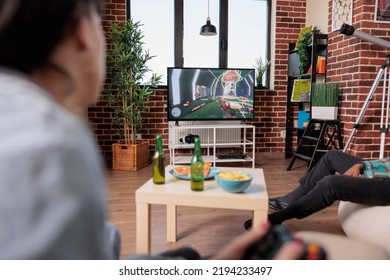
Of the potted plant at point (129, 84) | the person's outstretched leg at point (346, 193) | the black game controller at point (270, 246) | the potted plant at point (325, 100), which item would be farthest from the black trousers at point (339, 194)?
the potted plant at point (129, 84)

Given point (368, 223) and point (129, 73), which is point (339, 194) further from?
point (129, 73)

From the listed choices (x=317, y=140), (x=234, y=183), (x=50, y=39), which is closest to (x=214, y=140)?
(x=317, y=140)

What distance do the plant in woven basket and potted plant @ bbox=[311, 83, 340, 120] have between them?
186 centimetres

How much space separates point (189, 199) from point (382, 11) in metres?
3.00

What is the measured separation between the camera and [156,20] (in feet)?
15.2

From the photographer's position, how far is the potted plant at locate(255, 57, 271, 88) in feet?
15.6

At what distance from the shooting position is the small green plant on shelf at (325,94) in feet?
12.3

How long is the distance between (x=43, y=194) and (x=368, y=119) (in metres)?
3.70

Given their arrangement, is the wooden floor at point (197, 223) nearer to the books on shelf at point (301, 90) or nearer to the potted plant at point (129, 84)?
the potted plant at point (129, 84)

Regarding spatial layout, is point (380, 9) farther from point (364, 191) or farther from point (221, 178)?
point (221, 178)

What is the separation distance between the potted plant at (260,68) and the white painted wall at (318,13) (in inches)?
31.0

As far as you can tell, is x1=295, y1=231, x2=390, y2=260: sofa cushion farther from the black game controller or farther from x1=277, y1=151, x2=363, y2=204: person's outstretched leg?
x1=277, y1=151, x2=363, y2=204: person's outstretched leg

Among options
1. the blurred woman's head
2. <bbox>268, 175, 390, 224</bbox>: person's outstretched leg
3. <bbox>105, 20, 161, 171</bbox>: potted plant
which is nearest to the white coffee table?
<bbox>268, 175, 390, 224</bbox>: person's outstretched leg

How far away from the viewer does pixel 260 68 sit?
4762mm
